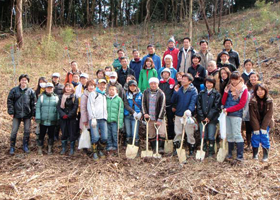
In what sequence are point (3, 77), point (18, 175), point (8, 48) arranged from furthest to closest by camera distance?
1. point (8, 48)
2. point (3, 77)
3. point (18, 175)

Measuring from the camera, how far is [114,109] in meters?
5.20

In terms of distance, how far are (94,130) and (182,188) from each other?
2246 millimetres

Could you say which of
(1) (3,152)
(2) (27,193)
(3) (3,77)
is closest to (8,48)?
→ (3) (3,77)

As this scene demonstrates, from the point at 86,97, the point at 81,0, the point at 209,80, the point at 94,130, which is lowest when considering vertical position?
the point at 94,130

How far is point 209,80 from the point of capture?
4.76 metres

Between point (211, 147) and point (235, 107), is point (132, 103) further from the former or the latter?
point (235, 107)

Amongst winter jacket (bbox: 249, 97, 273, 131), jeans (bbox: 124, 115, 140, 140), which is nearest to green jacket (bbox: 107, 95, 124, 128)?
jeans (bbox: 124, 115, 140, 140)

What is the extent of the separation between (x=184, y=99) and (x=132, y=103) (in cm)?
119

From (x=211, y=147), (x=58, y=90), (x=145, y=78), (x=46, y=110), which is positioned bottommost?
(x=211, y=147)

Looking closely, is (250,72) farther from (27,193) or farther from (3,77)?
(3,77)

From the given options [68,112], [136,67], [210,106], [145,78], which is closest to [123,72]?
[136,67]

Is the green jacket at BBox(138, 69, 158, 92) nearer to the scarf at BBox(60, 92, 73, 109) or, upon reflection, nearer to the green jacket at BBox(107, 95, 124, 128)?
the green jacket at BBox(107, 95, 124, 128)

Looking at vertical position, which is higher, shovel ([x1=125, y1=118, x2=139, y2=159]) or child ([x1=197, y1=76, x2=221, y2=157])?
child ([x1=197, y1=76, x2=221, y2=157])

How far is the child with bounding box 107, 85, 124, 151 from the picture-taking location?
5.18 m
